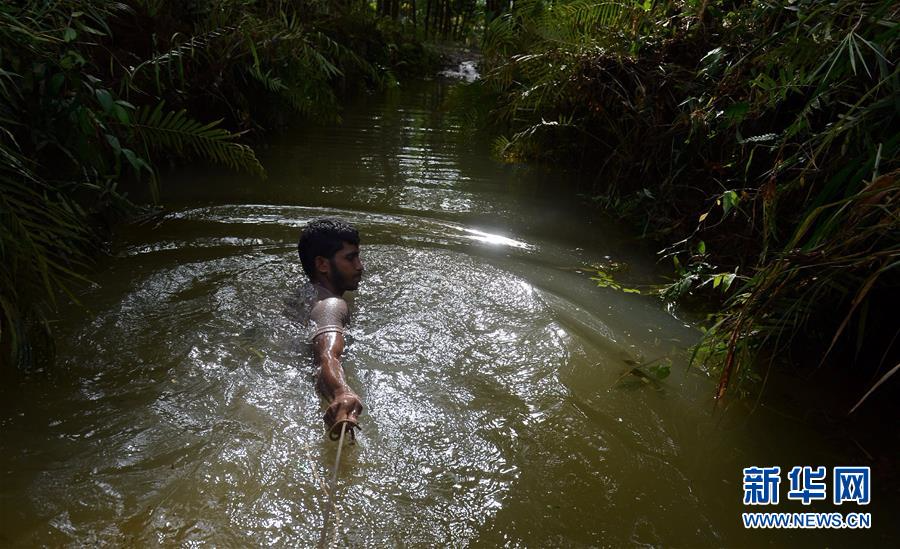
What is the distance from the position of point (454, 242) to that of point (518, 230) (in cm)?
70

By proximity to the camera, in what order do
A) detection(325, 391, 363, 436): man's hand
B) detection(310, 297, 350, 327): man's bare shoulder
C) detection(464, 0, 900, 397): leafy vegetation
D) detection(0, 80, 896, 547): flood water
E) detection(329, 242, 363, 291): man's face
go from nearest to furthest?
detection(0, 80, 896, 547): flood water < detection(464, 0, 900, 397): leafy vegetation < detection(325, 391, 363, 436): man's hand < detection(310, 297, 350, 327): man's bare shoulder < detection(329, 242, 363, 291): man's face

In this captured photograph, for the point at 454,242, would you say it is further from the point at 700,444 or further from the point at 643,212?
the point at 700,444

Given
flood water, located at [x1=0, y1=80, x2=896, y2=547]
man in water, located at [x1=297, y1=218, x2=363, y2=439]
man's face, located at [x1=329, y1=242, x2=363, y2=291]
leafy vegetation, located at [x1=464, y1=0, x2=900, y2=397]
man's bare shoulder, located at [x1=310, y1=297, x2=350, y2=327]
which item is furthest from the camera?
man's face, located at [x1=329, y1=242, x2=363, y2=291]

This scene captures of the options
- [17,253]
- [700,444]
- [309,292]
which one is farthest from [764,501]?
[17,253]

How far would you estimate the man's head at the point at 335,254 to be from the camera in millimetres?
3707

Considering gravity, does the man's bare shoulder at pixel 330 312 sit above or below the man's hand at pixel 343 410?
below

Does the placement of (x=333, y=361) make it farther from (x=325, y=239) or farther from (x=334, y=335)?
(x=325, y=239)

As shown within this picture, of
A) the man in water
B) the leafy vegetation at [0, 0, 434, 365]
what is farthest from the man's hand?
the leafy vegetation at [0, 0, 434, 365]

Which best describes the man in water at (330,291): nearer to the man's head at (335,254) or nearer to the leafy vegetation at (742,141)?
the man's head at (335,254)

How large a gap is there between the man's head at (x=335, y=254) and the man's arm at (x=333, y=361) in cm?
22

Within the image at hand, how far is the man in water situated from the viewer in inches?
112


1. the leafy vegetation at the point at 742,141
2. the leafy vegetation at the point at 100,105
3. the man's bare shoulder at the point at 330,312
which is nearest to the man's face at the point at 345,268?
the man's bare shoulder at the point at 330,312

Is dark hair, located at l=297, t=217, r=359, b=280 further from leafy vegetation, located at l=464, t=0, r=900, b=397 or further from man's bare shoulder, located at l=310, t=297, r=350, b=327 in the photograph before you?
leafy vegetation, located at l=464, t=0, r=900, b=397

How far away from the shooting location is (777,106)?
147 inches
